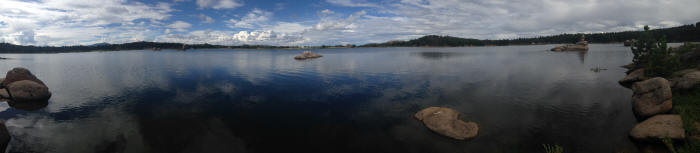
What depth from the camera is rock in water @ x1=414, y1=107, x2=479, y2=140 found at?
1403 centimetres

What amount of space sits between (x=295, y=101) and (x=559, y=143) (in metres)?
19.4

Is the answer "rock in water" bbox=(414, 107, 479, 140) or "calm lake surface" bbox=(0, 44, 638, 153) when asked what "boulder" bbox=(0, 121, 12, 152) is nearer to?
"calm lake surface" bbox=(0, 44, 638, 153)

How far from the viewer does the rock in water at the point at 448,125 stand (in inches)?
552

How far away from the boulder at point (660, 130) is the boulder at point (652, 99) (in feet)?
10.5

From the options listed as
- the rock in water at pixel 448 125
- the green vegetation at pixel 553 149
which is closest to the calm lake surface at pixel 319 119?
the green vegetation at pixel 553 149

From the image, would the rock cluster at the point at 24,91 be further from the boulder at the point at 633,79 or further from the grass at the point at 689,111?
the boulder at the point at 633,79

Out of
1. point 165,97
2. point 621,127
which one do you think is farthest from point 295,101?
point 621,127

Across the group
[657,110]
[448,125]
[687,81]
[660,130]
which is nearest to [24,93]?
[448,125]

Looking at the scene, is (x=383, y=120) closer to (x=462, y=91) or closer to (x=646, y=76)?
(x=462, y=91)

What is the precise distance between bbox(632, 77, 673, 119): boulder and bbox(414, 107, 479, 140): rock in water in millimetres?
11844

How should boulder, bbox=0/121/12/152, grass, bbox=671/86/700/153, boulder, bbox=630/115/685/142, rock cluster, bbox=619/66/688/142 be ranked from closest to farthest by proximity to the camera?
grass, bbox=671/86/700/153
boulder, bbox=630/115/685/142
rock cluster, bbox=619/66/688/142
boulder, bbox=0/121/12/152

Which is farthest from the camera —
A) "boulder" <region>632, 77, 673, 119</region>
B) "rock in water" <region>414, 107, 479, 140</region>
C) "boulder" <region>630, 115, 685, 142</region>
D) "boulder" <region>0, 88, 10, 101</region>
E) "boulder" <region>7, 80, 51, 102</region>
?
"boulder" <region>0, 88, 10, 101</region>

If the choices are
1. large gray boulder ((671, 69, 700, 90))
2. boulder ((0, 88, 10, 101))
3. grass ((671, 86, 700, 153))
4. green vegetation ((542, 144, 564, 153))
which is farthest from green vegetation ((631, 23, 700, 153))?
boulder ((0, 88, 10, 101))

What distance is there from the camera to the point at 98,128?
16.2 meters
